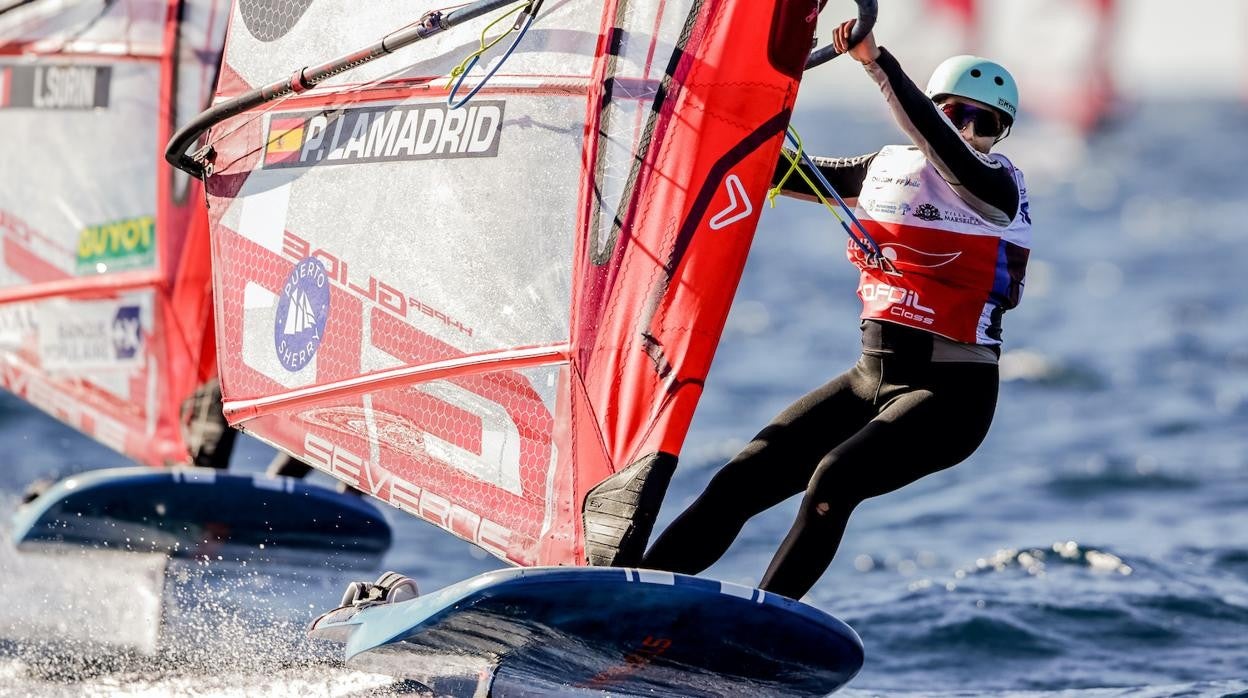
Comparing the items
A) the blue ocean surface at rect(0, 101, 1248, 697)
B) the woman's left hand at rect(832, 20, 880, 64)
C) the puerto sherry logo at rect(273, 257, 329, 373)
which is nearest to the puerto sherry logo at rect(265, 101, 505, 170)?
the puerto sherry logo at rect(273, 257, 329, 373)

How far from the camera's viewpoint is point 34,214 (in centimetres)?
704

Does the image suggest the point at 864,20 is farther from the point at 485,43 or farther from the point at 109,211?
the point at 109,211

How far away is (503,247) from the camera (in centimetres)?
452

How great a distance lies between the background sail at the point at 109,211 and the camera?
22.4 feet

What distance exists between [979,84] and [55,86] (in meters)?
4.02

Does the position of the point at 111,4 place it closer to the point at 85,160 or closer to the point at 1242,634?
the point at 85,160

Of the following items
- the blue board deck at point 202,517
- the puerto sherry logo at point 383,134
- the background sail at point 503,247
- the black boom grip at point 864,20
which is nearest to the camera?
the black boom grip at point 864,20

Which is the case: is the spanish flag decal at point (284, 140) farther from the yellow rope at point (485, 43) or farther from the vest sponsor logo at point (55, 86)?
the vest sponsor logo at point (55, 86)

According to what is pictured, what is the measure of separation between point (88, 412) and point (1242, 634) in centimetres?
457

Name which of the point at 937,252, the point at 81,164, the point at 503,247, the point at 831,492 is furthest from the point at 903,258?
the point at 81,164

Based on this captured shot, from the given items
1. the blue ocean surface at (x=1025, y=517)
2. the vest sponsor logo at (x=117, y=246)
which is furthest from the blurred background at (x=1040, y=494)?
the vest sponsor logo at (x=117, y=246)

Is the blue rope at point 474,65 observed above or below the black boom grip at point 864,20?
below

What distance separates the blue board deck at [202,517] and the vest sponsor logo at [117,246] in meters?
0.95

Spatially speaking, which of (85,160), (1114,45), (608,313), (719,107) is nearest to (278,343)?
(608,313)
